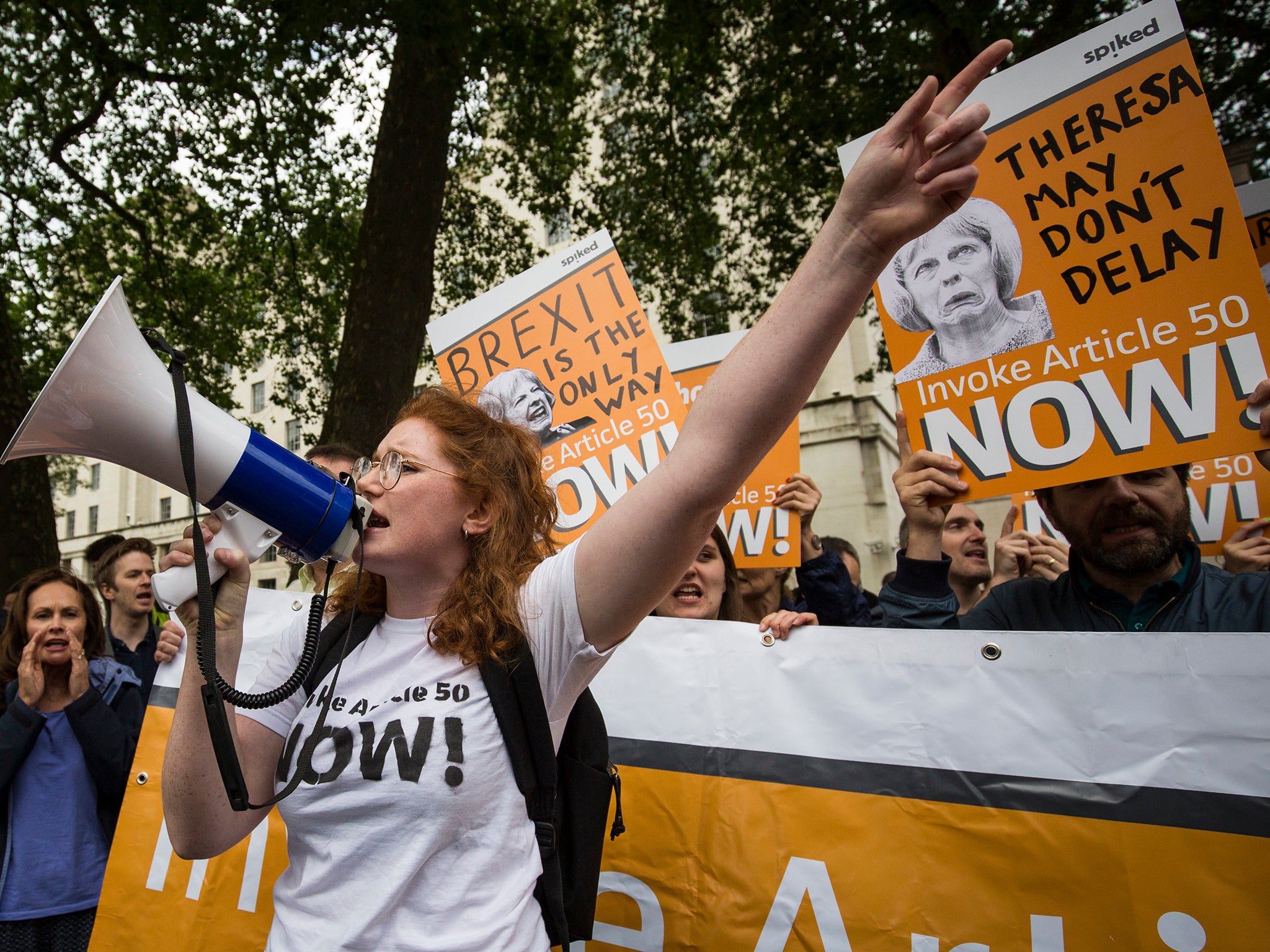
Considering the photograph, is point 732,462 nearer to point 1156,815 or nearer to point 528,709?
point 528,709

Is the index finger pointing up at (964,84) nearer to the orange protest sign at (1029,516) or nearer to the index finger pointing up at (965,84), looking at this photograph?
the index finger pointing up at (965,84)

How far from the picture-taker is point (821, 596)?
291 centimetres

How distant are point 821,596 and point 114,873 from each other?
219cm

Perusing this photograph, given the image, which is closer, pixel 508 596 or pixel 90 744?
pixel 508 596

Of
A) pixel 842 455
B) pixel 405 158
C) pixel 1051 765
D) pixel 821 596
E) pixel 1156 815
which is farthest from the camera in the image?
pixel 842 455

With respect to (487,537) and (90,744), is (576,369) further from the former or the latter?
(90,744)

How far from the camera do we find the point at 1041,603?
6.98 ft

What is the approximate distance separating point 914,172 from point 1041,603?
1.38m

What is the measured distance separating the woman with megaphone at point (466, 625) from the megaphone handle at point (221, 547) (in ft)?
0.06

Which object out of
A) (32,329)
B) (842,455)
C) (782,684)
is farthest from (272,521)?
(842,455)

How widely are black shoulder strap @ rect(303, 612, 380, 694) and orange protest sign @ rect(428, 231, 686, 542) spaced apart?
1.39 m

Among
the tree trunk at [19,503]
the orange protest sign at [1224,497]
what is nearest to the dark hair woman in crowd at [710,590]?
the orange protest sign at [1224,497]

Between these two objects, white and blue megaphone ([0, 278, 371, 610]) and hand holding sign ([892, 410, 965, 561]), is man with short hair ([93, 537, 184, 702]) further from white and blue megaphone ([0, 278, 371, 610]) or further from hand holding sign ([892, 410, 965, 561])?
hand holding sign ([892, 410, 965, 561])

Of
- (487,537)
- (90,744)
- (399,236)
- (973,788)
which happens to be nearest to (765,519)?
(973,788)
